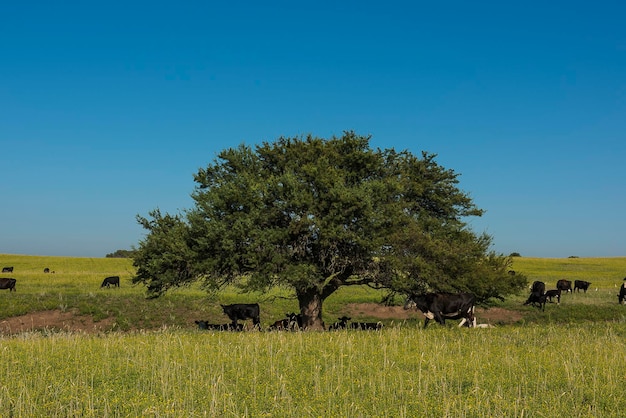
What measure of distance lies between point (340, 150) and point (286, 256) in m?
6.88

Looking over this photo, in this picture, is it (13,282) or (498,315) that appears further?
(13,282)

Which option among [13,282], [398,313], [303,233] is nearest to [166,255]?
[303,233]

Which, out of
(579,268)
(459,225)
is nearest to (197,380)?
(459,225)

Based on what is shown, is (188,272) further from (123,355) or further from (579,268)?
(579,268)

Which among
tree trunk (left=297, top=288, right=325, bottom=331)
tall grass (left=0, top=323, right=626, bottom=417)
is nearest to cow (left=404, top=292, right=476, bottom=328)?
tree trunk (left=297, top=288, right=325, bottom=331)

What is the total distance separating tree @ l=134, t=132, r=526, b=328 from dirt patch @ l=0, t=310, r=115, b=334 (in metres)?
8.96

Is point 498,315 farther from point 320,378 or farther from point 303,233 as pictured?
point 320,378

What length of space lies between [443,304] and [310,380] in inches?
674

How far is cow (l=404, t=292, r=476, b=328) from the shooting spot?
26.3 m

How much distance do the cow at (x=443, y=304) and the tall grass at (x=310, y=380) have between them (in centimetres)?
982

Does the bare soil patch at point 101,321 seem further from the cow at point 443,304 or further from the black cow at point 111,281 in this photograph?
the black cow at point 111,281

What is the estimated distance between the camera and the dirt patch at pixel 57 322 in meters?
32.4

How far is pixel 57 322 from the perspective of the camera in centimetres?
3331

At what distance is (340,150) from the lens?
90.8 feet
